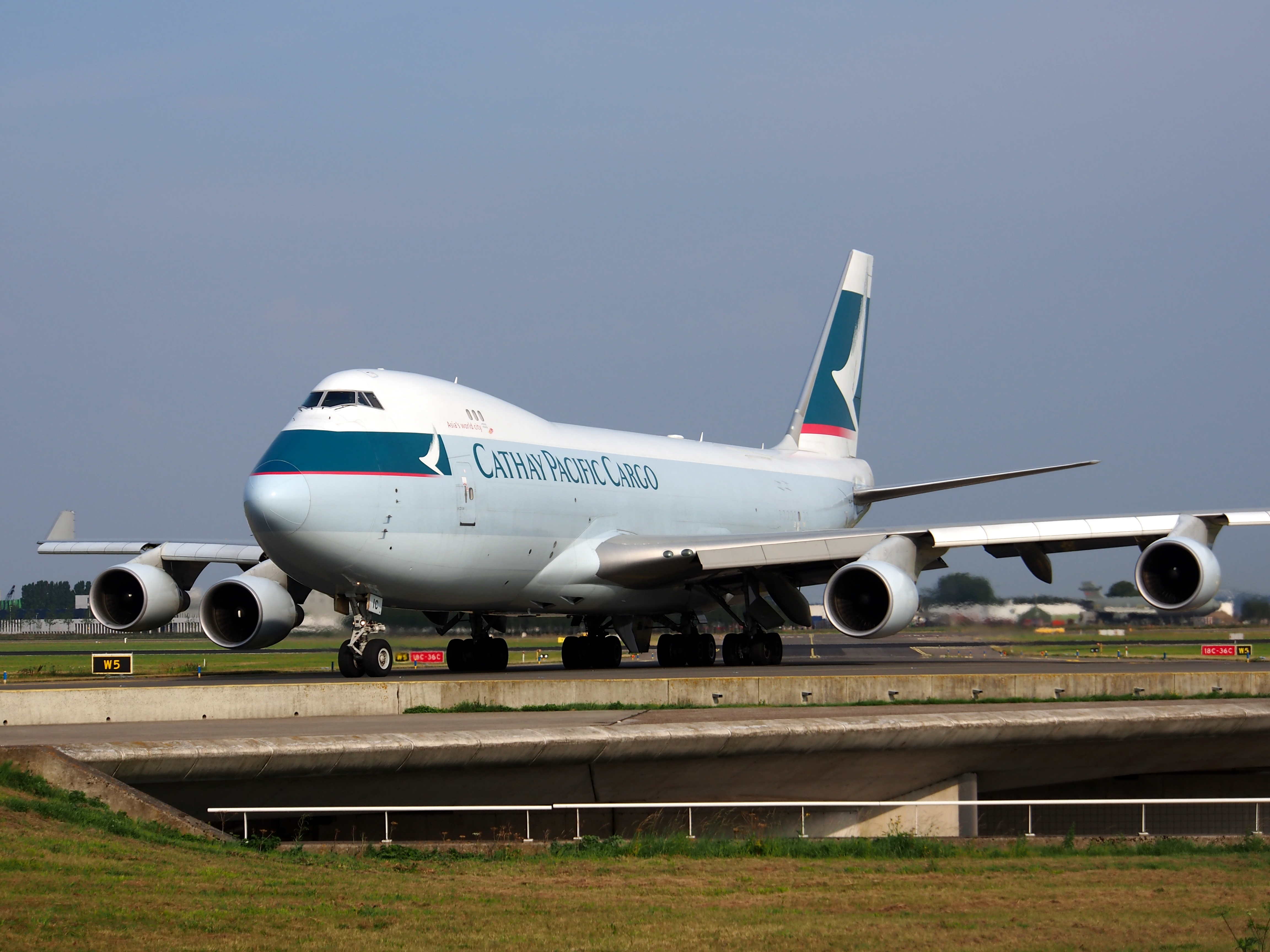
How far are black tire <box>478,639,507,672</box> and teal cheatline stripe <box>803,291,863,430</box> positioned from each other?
13537 millimetres

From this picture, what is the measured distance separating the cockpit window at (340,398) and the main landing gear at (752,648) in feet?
32.0

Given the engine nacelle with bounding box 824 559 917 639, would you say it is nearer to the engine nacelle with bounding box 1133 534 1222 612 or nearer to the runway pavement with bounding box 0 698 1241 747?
the engine nacelle with bounding box 1133 534 1222 612

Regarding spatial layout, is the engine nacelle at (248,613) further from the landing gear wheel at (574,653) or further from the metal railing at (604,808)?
the metal railing at (604,808)

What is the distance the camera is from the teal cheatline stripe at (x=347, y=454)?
19.3 meters

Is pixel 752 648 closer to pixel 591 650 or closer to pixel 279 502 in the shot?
pixel 591 650

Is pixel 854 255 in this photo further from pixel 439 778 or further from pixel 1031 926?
pixel 1031 926

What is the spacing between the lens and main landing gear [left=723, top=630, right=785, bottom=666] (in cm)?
2714

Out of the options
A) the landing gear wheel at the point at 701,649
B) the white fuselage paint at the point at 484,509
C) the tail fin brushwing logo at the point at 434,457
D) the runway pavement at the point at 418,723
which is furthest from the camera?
the landing gear wheel at the point at 701,649

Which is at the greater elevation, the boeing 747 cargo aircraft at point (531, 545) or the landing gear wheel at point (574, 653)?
the boeing 747 cargo aircraft at point (531, 545)

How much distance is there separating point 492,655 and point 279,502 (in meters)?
6.89

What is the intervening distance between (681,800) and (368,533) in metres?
7.20

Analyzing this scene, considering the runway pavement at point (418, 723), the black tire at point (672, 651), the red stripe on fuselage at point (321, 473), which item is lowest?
the runway pavement at point (418, 723)

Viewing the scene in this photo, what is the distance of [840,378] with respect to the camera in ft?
121

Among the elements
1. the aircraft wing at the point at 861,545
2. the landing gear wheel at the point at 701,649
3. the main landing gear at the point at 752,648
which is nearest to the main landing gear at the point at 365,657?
the aircraft wing at the point at 861,545
